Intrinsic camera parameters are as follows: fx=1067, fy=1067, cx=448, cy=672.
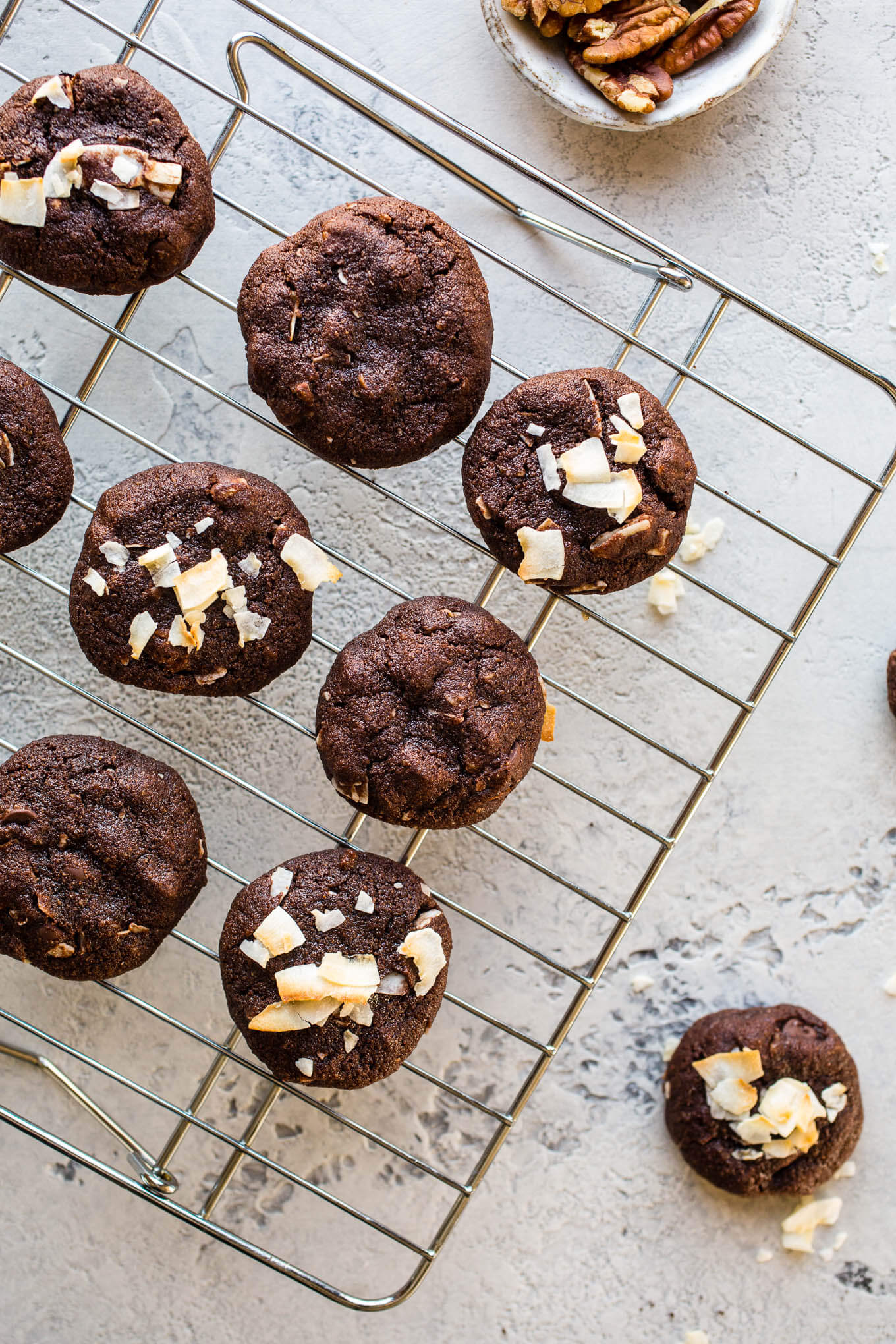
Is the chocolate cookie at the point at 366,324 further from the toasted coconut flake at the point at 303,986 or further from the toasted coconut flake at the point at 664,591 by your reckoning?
the toasted coconut flake at the point at 303,986

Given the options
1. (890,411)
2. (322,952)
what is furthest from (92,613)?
(890,411)

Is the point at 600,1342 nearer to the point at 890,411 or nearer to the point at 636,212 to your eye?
the point at 890,411

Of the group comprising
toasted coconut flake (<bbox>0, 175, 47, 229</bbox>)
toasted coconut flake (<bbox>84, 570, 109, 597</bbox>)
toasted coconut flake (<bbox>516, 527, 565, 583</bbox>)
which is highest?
toasted coconut flake (<bbox>0, 175, 47, 229</bbox>)

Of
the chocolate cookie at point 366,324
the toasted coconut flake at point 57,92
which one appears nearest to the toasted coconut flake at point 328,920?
the chocolate cookie at point 366,324

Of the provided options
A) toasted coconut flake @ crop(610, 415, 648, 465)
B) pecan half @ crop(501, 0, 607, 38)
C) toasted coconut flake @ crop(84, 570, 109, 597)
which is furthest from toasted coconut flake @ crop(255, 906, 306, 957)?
pecan half @ crop(501, 0, 607, 38)

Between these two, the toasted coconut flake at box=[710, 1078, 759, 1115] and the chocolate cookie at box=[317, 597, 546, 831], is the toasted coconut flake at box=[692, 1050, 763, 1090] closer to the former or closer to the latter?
the toasted coconut flake at box=[710, 1078, 759, 1115]

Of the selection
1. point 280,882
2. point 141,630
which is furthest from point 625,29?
point 280,882

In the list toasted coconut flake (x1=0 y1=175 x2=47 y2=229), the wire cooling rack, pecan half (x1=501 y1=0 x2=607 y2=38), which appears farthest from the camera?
the wire cooling rack

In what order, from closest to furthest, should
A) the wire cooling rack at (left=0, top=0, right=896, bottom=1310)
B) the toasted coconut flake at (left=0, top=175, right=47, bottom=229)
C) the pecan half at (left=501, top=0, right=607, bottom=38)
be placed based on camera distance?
the toasted coconut flake at (left=0, top=175, right=47, bottom=229) < the pecan half at (left=501, top=0, right=607, bottom=38) < the wire cooling rack at (left=0, top=0, right=896, bottom=1310)

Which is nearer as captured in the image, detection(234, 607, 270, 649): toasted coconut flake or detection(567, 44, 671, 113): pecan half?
detection(234, 607, 270, 649): toasted coconut flake
